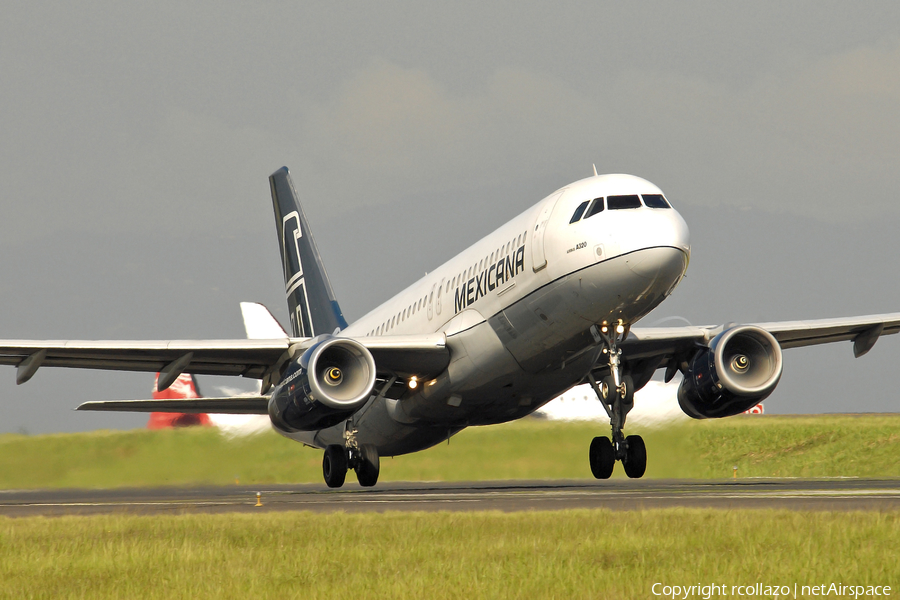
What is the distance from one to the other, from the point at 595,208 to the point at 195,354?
10.3 m

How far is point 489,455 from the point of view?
33.1 meters

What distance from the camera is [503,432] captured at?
33.1 m

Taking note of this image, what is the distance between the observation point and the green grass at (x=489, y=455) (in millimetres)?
31359

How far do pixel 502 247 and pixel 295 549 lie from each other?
1233cm

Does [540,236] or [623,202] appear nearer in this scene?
[623,202]

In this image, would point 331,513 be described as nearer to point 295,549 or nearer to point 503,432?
point 295,549

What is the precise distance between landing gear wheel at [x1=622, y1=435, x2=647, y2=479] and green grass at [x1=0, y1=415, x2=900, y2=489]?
5.34 meters

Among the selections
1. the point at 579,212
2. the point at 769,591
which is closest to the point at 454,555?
the point at 769,591

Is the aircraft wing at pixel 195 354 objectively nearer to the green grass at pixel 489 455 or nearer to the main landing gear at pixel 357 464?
the main landing gear at pixel 357 464

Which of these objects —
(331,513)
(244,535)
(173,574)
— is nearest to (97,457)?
(331,513)

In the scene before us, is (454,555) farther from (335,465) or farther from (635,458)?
(335,465)

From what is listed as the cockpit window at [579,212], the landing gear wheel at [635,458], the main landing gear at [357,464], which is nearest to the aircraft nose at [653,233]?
the cockpit window at [579,212]

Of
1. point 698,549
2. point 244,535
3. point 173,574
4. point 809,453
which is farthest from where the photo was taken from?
point 809,453

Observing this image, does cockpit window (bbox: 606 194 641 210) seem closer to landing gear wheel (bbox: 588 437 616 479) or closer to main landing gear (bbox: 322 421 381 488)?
landing gear wheel (bbox: 588 437 616 479)
